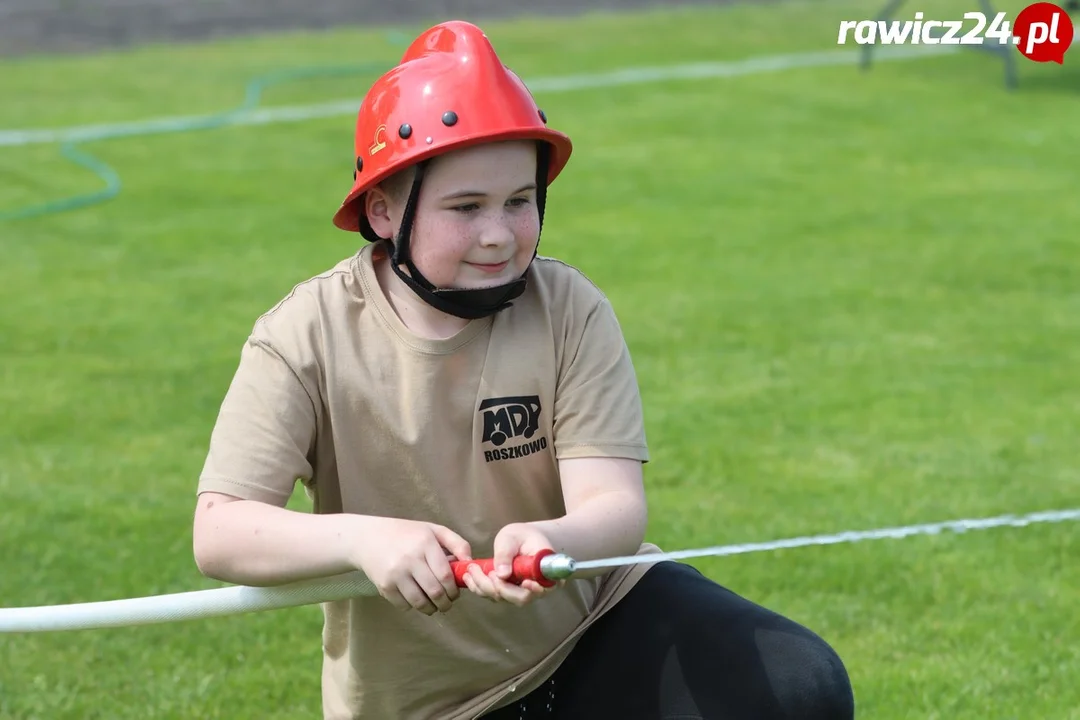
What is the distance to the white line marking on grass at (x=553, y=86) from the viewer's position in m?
10.7

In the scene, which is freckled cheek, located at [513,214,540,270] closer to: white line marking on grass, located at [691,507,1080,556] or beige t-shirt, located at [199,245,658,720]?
beige t-shirt, located at [199,245,658,720]

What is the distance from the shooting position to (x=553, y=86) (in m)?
12.1

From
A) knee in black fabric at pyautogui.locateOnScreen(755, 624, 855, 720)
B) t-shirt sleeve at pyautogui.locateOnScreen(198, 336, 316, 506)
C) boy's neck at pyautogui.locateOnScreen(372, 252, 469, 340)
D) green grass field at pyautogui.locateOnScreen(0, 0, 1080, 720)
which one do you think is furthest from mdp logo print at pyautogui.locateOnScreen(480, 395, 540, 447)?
green grass field at pyautogui.locateOnScreen(0, 0, 1080, 720)

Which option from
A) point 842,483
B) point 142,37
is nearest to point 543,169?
point 842,483

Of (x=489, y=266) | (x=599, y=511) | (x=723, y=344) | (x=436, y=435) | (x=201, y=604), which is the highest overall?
(x=489, y=266)

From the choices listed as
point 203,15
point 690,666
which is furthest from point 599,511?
point 203,15

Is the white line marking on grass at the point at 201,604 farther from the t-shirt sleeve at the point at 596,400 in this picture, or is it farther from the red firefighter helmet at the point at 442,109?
the red firefighter helmet at the point at 442,109

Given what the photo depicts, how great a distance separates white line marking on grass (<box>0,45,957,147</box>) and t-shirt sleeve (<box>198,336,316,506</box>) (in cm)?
825

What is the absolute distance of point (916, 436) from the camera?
547 cm

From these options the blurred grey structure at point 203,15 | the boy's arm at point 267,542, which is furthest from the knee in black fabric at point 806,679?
the blurred grey structure at point 203,15

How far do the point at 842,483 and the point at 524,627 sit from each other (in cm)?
239

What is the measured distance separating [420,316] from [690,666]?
2.49 feet

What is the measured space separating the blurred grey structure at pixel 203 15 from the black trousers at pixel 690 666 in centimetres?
1252

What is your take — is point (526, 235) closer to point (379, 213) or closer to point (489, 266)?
point (489, 266)
